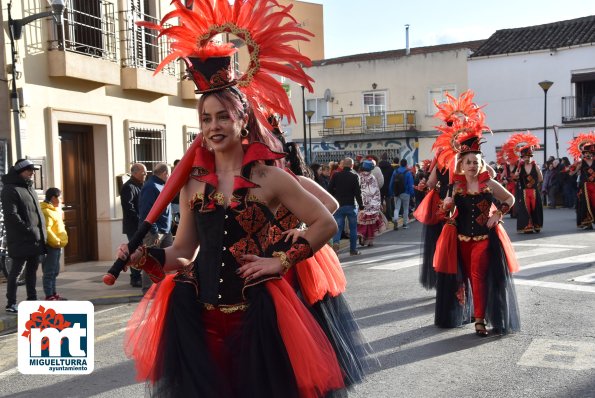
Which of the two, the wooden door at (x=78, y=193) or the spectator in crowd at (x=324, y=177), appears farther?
the spectator in crowd at (x=324, y=177)

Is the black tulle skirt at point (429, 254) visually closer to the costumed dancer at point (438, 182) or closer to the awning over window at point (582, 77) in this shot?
the costumed dancer at point (438, 182)

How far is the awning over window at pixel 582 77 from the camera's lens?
113ft

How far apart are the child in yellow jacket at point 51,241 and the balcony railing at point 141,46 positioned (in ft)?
18.2

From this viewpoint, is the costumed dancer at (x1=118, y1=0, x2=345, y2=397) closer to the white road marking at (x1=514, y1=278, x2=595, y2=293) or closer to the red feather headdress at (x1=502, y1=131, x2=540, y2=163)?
the white road marking at (x1=514, y1=278, x2=595, y2=293)

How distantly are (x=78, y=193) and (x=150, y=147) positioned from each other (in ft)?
8.61

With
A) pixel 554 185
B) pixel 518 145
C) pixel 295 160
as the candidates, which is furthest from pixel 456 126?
pixel 554 185

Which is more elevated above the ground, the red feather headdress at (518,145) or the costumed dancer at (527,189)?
the red feather headdress at (518,145)

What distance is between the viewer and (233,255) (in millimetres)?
3314

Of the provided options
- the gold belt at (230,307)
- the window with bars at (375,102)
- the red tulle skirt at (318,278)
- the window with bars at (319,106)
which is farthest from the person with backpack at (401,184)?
the window with bars at (319,106)

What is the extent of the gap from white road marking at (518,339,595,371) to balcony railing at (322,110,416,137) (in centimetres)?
3519

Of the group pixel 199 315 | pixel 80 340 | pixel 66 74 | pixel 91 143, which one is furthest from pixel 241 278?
pixel 91 143

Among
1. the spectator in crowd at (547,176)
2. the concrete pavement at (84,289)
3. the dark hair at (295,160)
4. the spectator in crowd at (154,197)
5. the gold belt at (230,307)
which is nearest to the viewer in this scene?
the gold belt at (230,307)

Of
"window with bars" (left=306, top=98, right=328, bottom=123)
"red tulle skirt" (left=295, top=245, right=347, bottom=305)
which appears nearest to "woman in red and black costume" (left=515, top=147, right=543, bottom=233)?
"red tulle skirt" (left=295, top=245, right=347, bottom=305)

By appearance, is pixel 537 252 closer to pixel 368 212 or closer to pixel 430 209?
pixel 368 212
